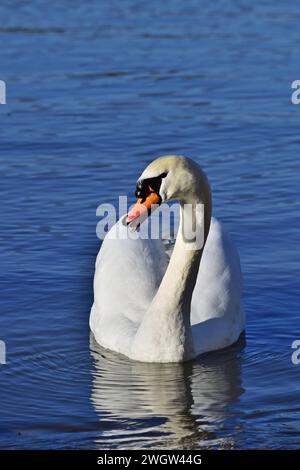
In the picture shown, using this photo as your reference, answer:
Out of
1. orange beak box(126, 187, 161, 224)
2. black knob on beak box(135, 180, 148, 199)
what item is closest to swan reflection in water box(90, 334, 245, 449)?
orange beak box(126, 187, 161, 224)

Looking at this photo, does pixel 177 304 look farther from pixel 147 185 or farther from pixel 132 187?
pixel 132 187

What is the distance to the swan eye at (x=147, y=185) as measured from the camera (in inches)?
403

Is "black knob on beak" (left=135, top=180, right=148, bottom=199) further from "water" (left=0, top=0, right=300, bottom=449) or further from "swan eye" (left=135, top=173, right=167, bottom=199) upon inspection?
"water" (left=0, top=0, right=300, bottom=449)

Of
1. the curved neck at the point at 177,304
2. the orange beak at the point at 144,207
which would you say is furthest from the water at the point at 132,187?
the orange beak at the point at 144,207

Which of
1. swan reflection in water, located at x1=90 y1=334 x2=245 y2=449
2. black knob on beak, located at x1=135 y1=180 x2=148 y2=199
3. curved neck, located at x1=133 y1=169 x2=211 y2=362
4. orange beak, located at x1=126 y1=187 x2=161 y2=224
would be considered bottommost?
swan reflection in water, located at x1=90 y1=334 x2=245 y2=449

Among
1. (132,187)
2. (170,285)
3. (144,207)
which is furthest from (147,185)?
(132,187)

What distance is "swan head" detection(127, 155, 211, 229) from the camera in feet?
33.6

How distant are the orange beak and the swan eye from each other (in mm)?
25

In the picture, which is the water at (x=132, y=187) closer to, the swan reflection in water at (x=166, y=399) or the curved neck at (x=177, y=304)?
the swan reflection in water at (x=166, y=399)

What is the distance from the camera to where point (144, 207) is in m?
10.2

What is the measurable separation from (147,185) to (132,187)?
5.15 meters

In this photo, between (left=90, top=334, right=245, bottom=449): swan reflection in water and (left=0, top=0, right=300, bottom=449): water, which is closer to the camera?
(left=90, top=334, right=245, bottom=449): swan reflection in water

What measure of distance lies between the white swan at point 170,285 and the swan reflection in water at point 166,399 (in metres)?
0.16

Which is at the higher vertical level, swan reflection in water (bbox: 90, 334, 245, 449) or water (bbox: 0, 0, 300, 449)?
water (bbox: 0, 0, 300, 449)
